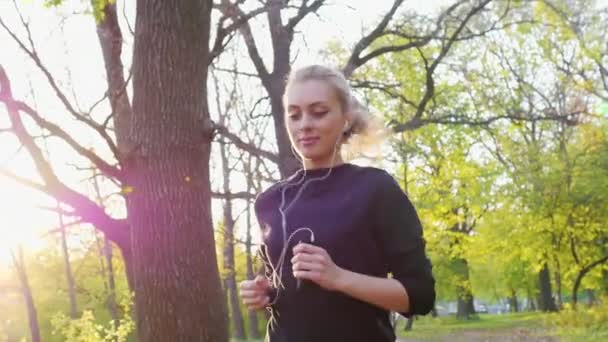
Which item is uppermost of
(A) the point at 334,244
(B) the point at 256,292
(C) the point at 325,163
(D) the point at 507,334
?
(C) the point at 325,163

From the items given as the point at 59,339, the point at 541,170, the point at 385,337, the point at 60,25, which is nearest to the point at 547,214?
the point at 541,170

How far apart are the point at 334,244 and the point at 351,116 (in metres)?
0.47

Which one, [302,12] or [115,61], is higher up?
[302,12]

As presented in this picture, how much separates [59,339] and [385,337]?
3702 centimetres

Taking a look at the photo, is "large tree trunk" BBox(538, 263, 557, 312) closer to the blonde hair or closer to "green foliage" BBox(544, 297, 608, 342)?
"green foliage" BBox(544, 297, 608, 342)

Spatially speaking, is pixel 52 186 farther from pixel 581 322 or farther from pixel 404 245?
pixel 581 322

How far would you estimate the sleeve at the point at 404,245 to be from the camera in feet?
7.03

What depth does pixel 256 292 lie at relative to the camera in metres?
2.27

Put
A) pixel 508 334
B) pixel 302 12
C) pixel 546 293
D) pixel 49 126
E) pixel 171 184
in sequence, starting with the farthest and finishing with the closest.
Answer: pixel 546 293 → pixel 508 334 → pixel 302 12 → pixel 49 126 → pixel 171 184

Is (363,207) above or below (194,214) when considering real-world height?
below

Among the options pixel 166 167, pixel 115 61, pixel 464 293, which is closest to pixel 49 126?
pixel 166 167

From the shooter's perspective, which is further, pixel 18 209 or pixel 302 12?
pixel 302 12

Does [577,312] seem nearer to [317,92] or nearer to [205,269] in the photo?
[205,269]

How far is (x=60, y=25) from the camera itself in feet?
23.2
